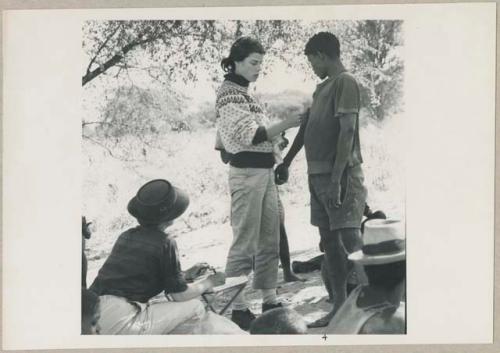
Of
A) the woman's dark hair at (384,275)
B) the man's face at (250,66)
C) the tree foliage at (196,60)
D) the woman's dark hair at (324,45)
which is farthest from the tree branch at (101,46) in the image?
the woman's dark hair at (384,275)

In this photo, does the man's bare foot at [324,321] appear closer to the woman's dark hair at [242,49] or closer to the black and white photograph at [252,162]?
the black and white photograph at [252,162]

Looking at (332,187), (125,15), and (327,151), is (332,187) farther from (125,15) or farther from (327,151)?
(125,15)

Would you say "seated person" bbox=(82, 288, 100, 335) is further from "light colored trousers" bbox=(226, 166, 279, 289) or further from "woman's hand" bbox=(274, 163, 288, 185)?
"woman's hand" bbox=(274, 163, 288, 185)

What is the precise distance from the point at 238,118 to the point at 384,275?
1658 mm

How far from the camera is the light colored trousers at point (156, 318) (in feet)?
21.0

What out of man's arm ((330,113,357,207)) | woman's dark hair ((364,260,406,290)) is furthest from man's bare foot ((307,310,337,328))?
man's arm ((330,113,357,207))

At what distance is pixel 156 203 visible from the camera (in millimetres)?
6375

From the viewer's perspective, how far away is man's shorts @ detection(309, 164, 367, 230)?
256 inches

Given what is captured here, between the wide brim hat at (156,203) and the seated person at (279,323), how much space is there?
1074mm

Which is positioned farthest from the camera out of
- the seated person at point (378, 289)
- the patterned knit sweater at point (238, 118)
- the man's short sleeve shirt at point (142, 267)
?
the patterned knit sweater at point (238, 118)

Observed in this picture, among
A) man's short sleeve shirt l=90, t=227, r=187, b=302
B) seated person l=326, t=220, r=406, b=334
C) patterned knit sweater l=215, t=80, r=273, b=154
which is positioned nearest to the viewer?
seated person l=326, t=220, r=406, b=334

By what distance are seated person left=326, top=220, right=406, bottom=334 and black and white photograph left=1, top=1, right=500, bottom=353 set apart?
0.09 metres

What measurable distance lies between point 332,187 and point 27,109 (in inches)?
98.0

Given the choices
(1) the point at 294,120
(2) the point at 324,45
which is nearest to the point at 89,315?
(1) the point at 294,120
